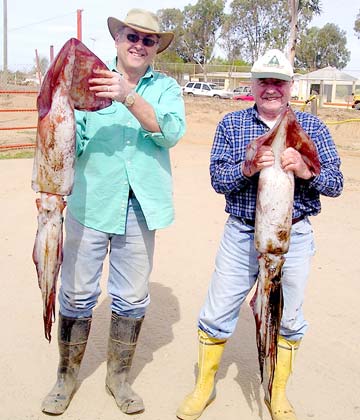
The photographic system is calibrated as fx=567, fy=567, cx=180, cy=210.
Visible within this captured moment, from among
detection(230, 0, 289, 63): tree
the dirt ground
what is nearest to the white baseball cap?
the dirt ground

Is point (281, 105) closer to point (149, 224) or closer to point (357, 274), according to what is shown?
point (149, 224)

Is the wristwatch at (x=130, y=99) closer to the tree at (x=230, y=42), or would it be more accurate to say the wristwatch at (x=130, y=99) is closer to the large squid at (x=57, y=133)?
the large squid at (x=57, y=133)

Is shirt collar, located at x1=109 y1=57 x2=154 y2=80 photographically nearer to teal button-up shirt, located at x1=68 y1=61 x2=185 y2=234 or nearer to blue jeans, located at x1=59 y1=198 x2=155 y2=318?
teal button-up shirt, located at x1=68 y1=61 x2=185 y2=234

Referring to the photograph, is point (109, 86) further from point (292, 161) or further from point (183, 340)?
point (183, 340)

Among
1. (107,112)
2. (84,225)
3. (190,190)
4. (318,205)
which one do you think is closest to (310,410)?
(318,205)

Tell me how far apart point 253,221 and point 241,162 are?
1.09ft

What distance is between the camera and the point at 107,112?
299 cm

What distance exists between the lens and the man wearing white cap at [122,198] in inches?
115

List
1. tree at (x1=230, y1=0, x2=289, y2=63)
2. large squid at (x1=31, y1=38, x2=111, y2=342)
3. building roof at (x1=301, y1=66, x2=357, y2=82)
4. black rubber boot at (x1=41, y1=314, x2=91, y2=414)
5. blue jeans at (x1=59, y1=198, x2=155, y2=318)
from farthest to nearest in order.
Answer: tree at (x1=230, y1=0, x2=289, y2=63)
building roof at (x1=301, y1=66, x2=357, y2=82)
black rubber boot at (x1=41, y1=314, x2=91, y2=414)
blue jeans at (x1=59, y1=198, x2=155, y2=318)
large squid at (x1=31, y1=38, x2=111, y2=342)

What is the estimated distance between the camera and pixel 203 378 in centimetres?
326

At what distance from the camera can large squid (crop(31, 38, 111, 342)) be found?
2.61 meters

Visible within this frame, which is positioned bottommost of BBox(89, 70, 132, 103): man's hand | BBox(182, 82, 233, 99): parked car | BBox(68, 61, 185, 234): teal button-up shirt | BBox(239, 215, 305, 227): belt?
BBox(239, 215, 305, 227): belt

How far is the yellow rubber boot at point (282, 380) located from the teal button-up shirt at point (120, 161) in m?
0.96

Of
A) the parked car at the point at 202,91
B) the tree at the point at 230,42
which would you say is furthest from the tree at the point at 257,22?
the parked car at the point at 202,91
